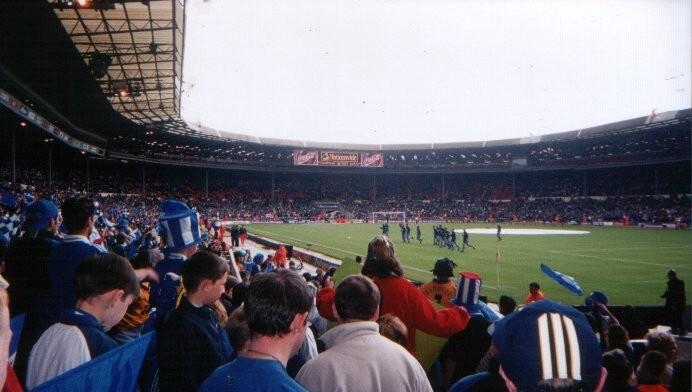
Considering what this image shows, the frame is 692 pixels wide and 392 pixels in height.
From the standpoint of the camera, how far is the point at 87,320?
251 centimetres

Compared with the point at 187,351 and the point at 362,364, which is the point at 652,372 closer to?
the point at 362,364

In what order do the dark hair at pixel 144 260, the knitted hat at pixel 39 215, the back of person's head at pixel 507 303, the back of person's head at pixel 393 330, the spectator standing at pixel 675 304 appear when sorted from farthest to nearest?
the spectator standing at pixel 675 304
the back of person's head at pixel 507 303
the dark hair at pixel 144 260
the knitted hat at pixel 39 215
the back of person's head at pixel 393 330

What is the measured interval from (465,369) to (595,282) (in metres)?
14.7

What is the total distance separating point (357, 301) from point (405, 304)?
1236mm

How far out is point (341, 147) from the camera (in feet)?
258

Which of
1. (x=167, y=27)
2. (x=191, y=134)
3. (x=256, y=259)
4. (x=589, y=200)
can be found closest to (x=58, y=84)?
(x=167, y=27)

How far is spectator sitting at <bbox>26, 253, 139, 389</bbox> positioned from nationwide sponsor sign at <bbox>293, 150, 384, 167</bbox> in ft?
229

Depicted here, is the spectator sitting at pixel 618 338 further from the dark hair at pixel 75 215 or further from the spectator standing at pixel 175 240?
the dark hair at pixel 75 215

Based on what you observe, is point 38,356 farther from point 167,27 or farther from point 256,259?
point 167,27

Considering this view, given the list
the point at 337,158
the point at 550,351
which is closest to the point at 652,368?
the point at 550,351

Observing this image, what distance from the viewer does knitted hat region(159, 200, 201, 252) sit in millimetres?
4230

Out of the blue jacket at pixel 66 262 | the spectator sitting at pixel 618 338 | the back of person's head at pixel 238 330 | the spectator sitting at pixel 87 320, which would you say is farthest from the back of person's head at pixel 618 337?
the blue jacket at pixel 66 262

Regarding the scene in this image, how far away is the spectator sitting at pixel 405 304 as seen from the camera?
11.5 ft

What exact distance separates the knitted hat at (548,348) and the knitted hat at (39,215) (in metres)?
4.60
